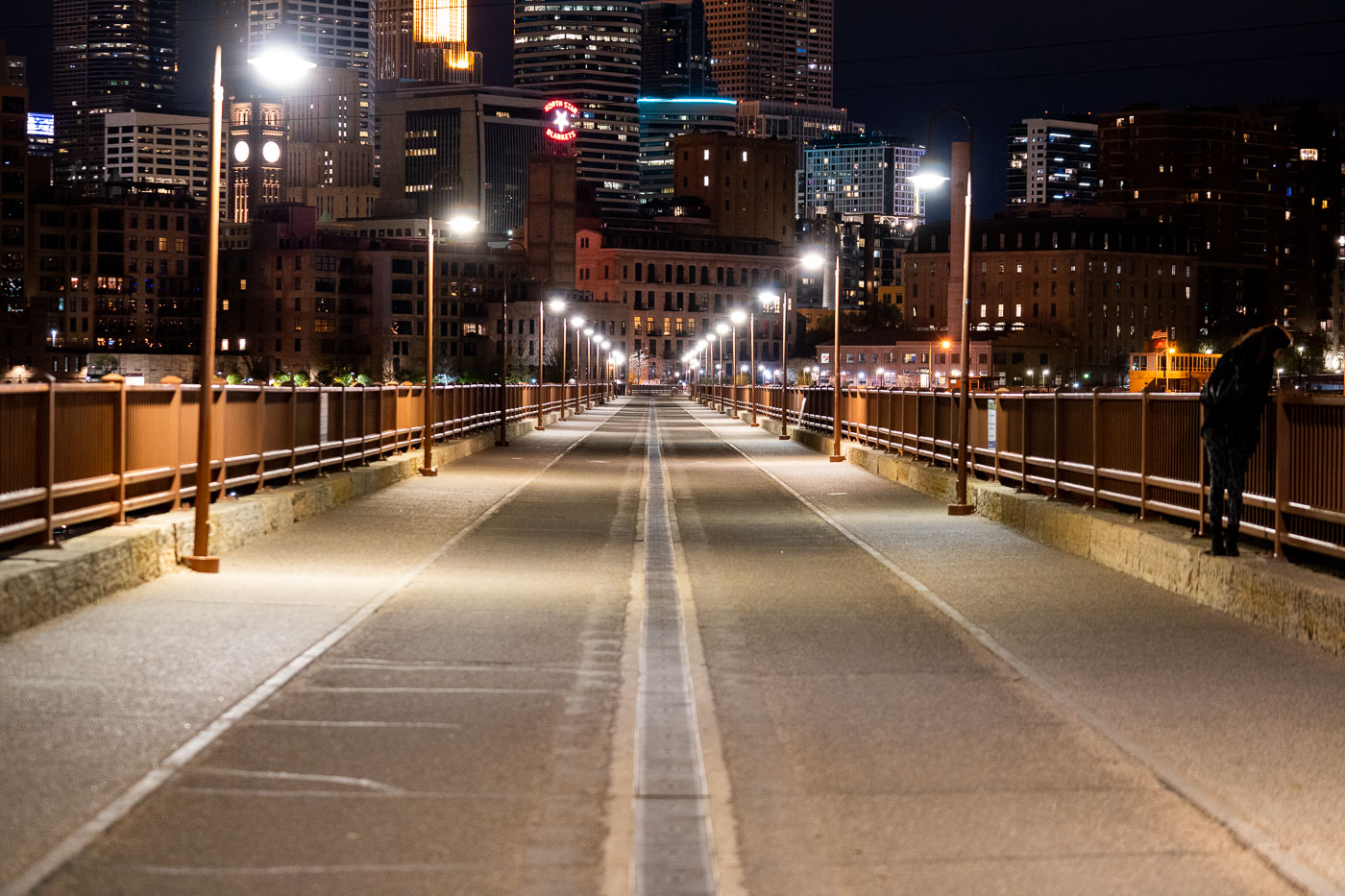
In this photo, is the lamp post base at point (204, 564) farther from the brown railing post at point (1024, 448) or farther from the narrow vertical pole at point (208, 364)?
the brown railing post at point (1024, 448)

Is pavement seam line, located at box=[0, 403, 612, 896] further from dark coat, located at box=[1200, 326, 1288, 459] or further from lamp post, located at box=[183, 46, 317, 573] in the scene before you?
dark coat, located at box=[1200, 326, 1288, 459]

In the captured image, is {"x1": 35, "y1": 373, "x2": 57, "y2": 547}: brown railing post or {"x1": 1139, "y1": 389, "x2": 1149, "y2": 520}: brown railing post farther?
{"x1": 1139, "y1": 389, "x2": 1149, "y2": 520}: brown railing post

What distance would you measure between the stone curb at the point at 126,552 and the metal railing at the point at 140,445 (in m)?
0.37

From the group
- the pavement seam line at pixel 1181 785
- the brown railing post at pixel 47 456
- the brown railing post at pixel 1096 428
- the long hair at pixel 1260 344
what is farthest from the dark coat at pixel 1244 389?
the brown railing post at pixel 47 456

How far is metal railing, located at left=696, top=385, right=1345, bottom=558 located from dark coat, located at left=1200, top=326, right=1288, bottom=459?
23 centimetres

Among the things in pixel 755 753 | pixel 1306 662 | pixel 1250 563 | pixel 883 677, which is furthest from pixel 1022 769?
pixel 1250 563

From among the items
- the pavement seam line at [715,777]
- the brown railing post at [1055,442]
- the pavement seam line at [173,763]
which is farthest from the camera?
the brown railing post at [1055,442]

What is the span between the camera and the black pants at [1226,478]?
1396 cm

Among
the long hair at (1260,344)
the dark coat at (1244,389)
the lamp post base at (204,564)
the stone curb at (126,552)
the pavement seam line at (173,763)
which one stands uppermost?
the long hair at (1260,344)

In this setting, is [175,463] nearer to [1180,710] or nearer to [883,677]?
[883,677]

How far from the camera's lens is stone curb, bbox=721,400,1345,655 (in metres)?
11.8

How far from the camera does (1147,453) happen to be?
17.9 meters

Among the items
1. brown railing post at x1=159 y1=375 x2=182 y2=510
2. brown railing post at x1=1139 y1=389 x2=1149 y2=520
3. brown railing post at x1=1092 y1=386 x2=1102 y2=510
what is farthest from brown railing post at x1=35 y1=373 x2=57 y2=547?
brown railing post at x1=1092 y1=386 x2=1102 y2=510

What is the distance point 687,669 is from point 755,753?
8.04 feet
